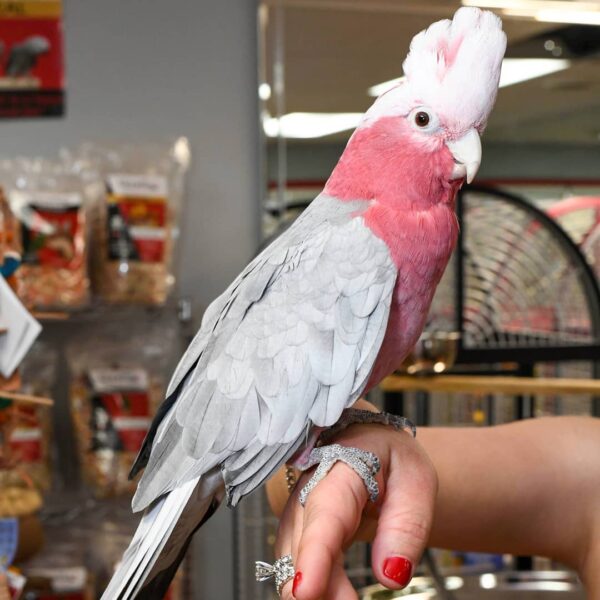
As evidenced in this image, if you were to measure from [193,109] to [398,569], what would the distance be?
134 centimetres

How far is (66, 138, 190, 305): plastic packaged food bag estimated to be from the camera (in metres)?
1.38

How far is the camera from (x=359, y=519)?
465 mm

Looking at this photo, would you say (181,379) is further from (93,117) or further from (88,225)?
(93,117)

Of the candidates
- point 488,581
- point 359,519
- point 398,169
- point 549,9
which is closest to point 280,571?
point 359,519

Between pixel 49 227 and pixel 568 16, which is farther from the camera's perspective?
pixel 568 16

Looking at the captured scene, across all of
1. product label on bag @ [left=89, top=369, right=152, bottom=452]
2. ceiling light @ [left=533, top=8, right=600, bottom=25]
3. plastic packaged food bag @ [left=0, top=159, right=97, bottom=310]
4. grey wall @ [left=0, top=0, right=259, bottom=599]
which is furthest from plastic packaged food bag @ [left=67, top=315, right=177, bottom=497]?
ceiling light @ [left=533, top=8, right=600, bottom=25]

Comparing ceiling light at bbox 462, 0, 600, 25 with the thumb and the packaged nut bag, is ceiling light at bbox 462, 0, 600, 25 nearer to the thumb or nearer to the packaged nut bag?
the packaged nut bag

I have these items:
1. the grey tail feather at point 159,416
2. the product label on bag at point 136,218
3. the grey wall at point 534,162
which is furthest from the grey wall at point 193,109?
the grey tail feather at point 159,416

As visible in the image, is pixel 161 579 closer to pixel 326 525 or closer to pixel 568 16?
pixel 326 525

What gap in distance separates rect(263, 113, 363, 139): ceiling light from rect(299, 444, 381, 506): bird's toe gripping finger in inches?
43.6

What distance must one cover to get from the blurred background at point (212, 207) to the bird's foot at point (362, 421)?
0.85m

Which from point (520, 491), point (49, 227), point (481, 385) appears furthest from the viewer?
point (49, 227)

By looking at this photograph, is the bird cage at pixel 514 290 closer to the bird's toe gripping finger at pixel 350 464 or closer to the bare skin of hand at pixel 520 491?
the bare skin of hand at pixel 520 491

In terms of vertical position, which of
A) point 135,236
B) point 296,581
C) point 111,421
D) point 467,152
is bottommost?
point 111,421
